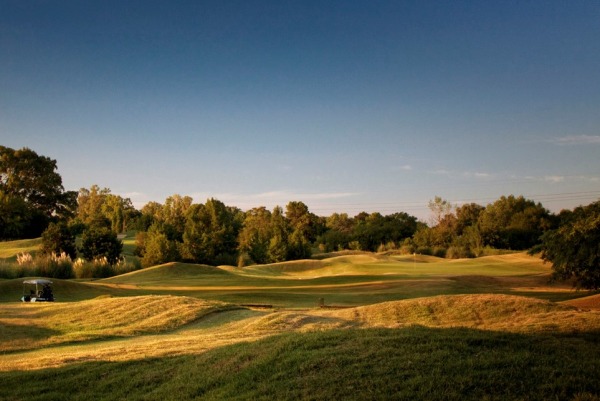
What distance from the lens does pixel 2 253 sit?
5212 centimetres

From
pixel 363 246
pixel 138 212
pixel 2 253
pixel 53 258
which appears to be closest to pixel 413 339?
pixel 53 258

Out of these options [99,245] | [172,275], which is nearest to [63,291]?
[172,275]

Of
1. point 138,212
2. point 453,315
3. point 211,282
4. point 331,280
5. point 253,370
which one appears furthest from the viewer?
point 138,212

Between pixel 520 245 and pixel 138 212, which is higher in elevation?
pixel 138 212

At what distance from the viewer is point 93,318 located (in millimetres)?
20281

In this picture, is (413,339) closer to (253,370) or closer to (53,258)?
(253,370)

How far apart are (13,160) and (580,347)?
239ft

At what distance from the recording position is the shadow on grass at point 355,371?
7148 mm

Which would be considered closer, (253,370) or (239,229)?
(253,370)

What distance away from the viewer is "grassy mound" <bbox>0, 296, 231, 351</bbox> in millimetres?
17391

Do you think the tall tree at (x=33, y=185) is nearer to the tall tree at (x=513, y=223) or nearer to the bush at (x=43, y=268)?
the bush at (x=43, y=268)

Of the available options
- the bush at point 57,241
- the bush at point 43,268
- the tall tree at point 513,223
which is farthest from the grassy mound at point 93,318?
the tall tree at point 513,223

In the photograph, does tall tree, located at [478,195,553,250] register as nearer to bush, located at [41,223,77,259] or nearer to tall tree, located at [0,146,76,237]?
bush, located at [41,223,77,259]

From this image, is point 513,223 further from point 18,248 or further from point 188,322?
point 188,322
